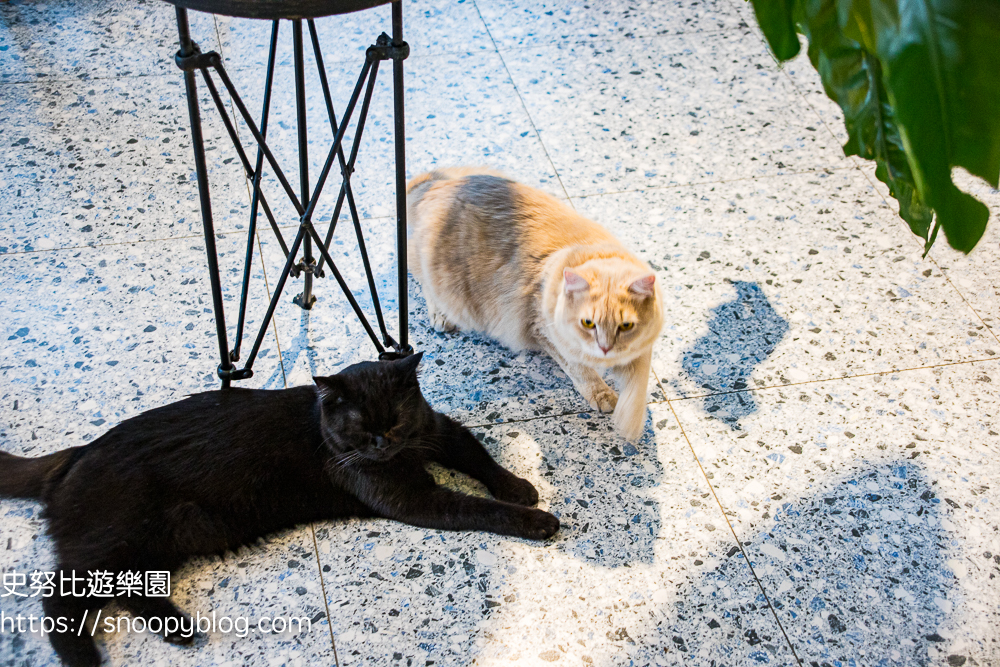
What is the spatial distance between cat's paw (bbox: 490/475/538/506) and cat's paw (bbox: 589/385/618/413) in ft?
0.89

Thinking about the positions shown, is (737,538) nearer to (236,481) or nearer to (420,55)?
(236,481)

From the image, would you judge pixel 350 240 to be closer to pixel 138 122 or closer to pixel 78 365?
pixel 78 365

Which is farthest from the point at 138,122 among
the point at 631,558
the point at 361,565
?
the point at 631,558

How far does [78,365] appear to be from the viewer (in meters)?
1.73

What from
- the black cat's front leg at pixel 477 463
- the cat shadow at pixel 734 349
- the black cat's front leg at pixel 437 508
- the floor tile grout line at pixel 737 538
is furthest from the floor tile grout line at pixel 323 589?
the cat shadow at pixel 734 349

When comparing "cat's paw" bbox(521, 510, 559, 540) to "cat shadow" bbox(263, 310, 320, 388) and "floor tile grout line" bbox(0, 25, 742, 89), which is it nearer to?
"cat shadow" bbox(263, 310, 320, 388)

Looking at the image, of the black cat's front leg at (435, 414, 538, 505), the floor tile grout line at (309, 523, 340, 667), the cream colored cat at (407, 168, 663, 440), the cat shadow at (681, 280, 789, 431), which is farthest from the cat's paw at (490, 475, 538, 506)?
the cat shadow at (681, 280, 789, 431)

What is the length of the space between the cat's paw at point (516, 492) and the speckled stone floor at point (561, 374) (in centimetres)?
5

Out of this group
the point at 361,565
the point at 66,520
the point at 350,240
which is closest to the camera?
the point at 66,520

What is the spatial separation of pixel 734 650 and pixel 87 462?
46.9 inches

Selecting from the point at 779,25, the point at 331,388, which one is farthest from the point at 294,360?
the point at 779,25

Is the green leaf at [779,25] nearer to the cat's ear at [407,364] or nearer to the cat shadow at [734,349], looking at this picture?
the cat's ear at [407,364]

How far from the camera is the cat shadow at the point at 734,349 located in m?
1.73

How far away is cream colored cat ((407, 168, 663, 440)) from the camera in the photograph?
1.53 meters
